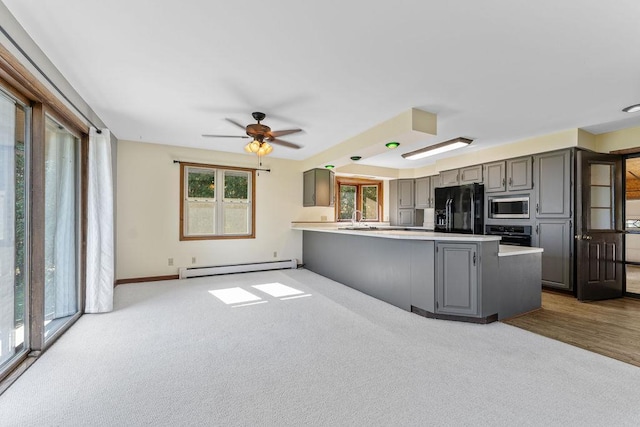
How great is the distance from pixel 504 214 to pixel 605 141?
1642 mm

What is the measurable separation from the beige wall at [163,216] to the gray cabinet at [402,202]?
3.21 m

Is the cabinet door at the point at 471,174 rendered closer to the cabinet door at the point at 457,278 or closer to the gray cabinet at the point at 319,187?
the gray cabinet at the point at 319,187

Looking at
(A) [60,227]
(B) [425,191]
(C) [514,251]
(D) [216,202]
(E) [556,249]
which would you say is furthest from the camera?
(B) [425,191]

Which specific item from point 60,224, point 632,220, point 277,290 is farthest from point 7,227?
point 632,220

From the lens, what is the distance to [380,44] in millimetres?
2129

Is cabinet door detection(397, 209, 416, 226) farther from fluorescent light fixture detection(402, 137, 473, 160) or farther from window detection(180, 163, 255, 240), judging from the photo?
window detection(180, 163, 255, 240)

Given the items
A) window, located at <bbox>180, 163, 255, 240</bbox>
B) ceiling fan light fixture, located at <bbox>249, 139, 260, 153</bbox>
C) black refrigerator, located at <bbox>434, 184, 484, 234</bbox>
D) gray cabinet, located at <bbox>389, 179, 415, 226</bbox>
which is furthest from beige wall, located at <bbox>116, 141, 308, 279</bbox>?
black refrigerator, located at <bbox>434, 184, 484, 234</bbox>

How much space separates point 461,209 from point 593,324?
267 cm

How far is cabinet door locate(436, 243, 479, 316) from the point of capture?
120 inches

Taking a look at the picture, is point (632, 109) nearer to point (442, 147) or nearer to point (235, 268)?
point (442, 147)

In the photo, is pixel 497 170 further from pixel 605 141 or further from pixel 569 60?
pixel 569 60

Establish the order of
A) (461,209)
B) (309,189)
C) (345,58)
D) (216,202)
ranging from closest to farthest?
1. (345,58)
2. (461,209)
3. (216,202)
4. (309,189)

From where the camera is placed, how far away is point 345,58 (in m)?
2.32

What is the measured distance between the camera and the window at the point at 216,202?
5.28 meters
